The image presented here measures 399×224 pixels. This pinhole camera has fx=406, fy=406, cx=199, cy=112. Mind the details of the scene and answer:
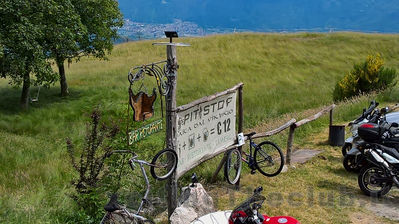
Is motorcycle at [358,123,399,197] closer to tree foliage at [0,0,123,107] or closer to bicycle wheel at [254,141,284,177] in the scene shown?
bicycle wheel at [254,141,284,177]

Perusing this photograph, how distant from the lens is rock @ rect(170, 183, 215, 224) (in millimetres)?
5656

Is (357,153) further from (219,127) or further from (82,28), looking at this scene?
(82,28)

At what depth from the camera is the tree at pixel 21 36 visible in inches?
650

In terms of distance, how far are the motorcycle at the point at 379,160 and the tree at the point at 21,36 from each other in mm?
13504

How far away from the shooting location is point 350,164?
9203mm

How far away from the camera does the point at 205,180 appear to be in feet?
27.4

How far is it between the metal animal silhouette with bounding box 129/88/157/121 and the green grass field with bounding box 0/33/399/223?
0.91 metres

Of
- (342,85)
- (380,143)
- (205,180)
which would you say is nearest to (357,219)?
(380,143)

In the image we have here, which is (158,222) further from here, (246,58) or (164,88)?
(246,58)

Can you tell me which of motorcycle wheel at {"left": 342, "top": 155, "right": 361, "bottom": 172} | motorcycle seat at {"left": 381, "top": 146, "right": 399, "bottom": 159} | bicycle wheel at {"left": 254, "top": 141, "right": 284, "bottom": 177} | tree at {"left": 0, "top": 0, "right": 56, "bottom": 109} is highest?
tree at {"left": 0, "top": 0, "right": 56, "bottom": 109}

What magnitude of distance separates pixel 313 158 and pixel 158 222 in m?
5.34

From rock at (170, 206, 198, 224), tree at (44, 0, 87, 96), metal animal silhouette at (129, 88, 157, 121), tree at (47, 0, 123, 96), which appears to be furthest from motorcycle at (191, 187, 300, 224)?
tree at (47, 0, 123, 96)

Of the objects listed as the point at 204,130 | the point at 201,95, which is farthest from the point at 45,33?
the point at 204,130

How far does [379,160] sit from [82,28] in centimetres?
1787
